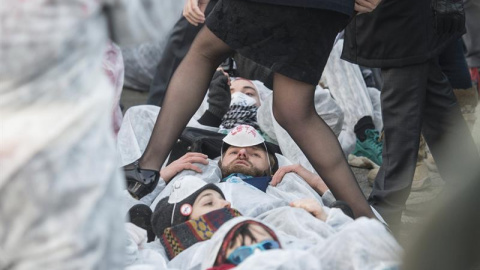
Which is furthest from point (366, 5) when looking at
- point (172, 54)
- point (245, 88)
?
point (172, 54)

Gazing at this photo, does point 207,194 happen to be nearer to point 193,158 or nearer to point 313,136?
point 313,136

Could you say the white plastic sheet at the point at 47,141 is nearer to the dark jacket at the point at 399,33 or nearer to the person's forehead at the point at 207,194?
the person's forehead at the point at 207,194

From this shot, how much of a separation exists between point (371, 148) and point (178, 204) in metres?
2.12

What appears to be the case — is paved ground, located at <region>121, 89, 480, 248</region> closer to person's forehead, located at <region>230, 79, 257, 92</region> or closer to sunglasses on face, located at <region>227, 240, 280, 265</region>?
person's forehead, located at <region>230, 79, 257, 92</region>

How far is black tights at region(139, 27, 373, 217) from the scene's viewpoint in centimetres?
356

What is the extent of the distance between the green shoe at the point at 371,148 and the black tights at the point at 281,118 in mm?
1727

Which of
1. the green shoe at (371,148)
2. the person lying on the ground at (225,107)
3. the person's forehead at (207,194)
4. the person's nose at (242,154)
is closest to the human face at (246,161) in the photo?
the person's nose at (242,154)

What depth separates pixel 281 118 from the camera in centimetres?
361

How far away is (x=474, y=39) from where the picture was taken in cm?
632

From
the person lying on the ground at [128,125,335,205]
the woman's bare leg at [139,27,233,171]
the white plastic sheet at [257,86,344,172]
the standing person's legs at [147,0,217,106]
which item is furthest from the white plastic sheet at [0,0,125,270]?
the standing person's legs at [147,0,217,106]

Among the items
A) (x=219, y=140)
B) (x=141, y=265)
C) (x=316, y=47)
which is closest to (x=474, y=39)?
(x=219, y=140)

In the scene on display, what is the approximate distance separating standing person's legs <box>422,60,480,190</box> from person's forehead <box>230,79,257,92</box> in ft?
4.24

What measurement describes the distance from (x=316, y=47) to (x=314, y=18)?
110 millimetres

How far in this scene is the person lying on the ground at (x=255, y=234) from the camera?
2.73 metres
